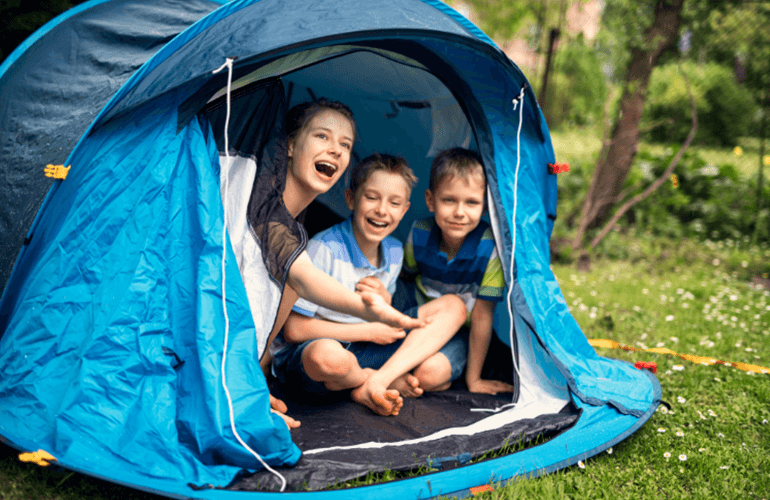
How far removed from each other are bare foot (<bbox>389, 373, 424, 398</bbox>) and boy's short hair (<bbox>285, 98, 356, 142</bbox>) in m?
1.02

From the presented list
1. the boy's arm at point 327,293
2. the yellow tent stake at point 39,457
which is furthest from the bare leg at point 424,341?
the yellow tent stake at point 39,457

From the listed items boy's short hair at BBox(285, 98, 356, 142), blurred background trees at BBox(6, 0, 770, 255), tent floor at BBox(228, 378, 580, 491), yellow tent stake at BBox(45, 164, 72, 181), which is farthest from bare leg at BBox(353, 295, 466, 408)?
blurred background trees at BBox(6, 0, 770, 255)

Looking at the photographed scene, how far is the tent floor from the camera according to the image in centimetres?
169

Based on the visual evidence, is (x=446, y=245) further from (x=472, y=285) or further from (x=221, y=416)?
(x=221, y=416)

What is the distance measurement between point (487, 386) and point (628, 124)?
3.26m

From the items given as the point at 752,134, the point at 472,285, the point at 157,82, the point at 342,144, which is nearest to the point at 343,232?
the point at 342,144

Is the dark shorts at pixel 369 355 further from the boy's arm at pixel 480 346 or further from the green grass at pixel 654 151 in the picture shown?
the green grass at pixel 654 151

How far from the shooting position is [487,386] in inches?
96.1

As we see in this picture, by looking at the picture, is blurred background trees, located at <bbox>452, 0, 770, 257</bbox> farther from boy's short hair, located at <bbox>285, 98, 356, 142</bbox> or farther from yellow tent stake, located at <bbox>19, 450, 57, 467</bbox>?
yellow tent stake, located at <bbox>19, 450, 57, 467</bbox>

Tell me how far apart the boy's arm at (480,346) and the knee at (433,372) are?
12cm

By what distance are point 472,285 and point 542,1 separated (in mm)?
4366

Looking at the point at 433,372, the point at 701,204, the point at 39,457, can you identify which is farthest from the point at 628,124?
the point at 39,457

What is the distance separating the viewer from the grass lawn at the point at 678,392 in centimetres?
174

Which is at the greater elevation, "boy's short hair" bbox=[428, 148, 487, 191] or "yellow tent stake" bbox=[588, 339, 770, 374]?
"boy's short hair" bbox=[428, 148, 487, 191]
